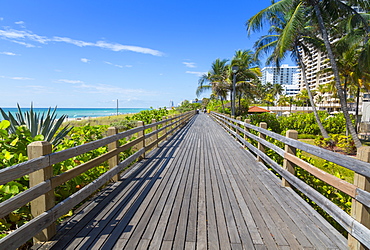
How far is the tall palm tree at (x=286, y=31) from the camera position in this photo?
42.2 ft

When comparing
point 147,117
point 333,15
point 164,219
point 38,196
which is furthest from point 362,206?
point 333,15

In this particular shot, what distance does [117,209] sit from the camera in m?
3.21

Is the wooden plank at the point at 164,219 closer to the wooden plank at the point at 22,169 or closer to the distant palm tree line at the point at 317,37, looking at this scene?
the wooden plank at the point at 22,169

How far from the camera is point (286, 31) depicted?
41.8ft

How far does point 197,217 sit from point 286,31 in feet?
42.5

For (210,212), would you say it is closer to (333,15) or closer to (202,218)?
(202,218)

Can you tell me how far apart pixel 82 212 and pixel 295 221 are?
112 inches

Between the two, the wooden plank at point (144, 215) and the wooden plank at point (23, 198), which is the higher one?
the wooden plank at point (23, 198)

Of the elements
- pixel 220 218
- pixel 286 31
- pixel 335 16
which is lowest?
pixel 220 218

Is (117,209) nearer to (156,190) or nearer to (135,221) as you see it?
(135,221)

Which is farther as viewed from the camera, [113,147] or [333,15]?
[333,15]

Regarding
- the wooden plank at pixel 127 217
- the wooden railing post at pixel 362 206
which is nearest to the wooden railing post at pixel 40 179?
the wooden plank at pixel 127 217

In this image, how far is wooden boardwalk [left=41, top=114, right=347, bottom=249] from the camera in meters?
2.45

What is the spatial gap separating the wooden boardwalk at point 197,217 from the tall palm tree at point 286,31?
11171mm
